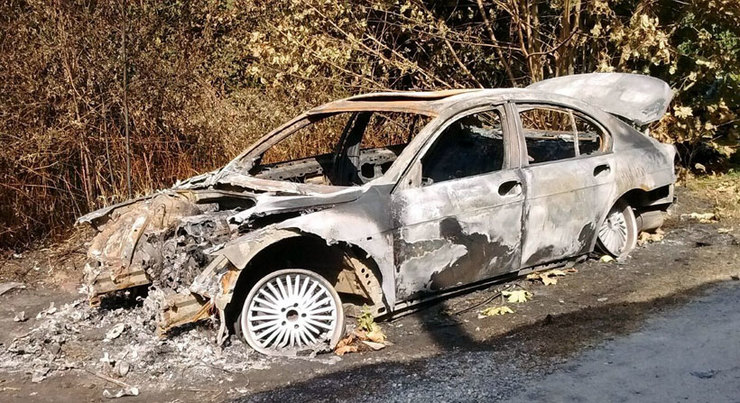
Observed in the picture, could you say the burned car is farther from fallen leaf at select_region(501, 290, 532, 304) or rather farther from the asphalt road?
the asphalt road

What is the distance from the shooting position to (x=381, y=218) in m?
4.82

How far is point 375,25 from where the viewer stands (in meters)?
9.95

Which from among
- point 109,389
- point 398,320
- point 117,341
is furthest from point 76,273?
point 398,320

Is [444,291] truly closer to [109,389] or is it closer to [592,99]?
[109,389]

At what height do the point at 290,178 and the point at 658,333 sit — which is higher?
the point at 290,178

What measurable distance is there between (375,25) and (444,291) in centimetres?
568

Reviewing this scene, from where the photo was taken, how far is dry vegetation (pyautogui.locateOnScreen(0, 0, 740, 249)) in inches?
297

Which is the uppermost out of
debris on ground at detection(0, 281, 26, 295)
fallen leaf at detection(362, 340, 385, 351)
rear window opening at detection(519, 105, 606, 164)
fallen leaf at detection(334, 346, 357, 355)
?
rear window opening at detection(519, 105, 606, 164)

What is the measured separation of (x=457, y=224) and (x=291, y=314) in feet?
4.34

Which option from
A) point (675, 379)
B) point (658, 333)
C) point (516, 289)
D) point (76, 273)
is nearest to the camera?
point (675, 379)

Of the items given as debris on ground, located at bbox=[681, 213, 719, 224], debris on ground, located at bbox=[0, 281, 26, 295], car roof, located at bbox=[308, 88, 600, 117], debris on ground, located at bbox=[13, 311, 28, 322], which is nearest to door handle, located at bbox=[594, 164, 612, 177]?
car roof, located at bbox=[308, 88, 600, 117]

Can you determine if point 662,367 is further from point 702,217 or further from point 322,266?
point 702,217

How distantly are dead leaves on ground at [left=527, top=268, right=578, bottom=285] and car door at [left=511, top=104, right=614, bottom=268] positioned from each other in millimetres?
300

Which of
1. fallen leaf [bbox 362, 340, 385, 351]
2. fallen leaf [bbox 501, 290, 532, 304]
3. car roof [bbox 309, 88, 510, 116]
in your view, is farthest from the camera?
fallen leaf [bbox 501, 290, 532, 304]
